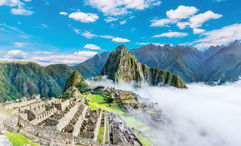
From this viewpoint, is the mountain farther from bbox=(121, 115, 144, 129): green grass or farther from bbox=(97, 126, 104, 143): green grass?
bbox=(97, 126, 104, 143): green grass

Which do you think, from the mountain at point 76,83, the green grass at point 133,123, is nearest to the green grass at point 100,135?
the green grass at point 133,123

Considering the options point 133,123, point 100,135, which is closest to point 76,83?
point 133,123

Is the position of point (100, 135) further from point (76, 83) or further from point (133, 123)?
point (76, 83)

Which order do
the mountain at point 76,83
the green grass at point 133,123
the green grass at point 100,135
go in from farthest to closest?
the mountain at point 76,83 < the green grass at point 133,123 < the green grass at point 100,135

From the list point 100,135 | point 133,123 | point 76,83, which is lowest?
point 133,123

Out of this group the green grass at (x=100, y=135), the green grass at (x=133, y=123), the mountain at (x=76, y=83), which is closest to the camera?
the green grass at (x=100, y=135)

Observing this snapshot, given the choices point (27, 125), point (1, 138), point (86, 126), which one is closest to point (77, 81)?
point (86, 126)

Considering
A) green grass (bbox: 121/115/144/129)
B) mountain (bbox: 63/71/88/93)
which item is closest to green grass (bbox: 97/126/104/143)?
green grass (bbox: 121/115/144/129)

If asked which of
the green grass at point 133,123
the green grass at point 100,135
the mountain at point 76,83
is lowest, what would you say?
the green grass at point 133,123

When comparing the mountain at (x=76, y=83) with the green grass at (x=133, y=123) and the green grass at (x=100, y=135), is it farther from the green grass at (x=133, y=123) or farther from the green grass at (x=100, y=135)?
the green grass at (x=100, y=135)

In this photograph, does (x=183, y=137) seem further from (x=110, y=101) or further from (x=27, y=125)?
(x=27, y=125)

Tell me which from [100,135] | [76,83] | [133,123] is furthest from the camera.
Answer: [76,83]

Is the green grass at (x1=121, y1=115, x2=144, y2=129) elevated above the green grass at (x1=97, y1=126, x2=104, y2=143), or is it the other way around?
the green grass at (x1=97, y1=126, x2=104, y2=143)
